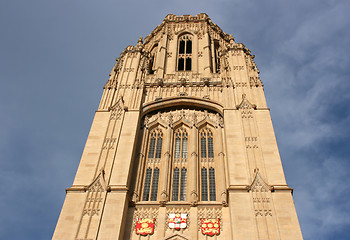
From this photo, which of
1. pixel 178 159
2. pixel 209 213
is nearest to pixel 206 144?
pixel 178 159

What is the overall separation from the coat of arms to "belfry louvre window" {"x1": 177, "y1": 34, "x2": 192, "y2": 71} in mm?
19545

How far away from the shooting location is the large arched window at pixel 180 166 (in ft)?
77.1

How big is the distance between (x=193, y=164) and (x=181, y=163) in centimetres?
110

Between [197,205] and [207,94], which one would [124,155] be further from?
[207,94]

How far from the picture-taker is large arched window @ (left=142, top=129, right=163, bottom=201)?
23.6 metres

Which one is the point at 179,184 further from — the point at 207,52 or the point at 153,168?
the point at 207,52

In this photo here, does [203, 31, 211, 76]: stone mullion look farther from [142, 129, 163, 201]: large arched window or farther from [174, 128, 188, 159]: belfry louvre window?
[142, 129, 163, 201]: large arched window

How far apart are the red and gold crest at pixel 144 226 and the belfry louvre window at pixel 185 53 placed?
20055 mm

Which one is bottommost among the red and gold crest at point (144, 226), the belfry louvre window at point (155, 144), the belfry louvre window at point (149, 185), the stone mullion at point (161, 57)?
the red and gold crest at point (144, 226)

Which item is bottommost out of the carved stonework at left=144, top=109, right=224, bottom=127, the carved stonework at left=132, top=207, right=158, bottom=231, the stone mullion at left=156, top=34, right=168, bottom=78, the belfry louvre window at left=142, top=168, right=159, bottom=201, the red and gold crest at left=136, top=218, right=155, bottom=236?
the red and gold crest at left=136, top=218, right=155, bottom=236

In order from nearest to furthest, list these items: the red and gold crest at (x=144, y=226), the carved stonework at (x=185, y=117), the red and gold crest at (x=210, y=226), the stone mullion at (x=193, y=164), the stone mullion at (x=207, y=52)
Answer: the red and gold crest at (x=210, y=226) < the red and gold crest at (x=144, y=226) < the stone mullion at (x=193, y=164) < the carved stonework at (x=185, y=117) < the stone mullion at (x=207, y=52)

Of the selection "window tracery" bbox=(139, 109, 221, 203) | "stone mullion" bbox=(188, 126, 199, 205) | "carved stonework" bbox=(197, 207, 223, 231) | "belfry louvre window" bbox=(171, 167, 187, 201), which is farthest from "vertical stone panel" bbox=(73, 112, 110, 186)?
"carved stonework" bbox=(197, 207, 223, 231)

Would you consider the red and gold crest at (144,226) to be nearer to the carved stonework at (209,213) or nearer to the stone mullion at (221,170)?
the carved stonework at (209,213)

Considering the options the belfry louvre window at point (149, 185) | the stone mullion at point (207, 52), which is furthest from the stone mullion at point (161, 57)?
the belfry louvre window at point (149, 185)
